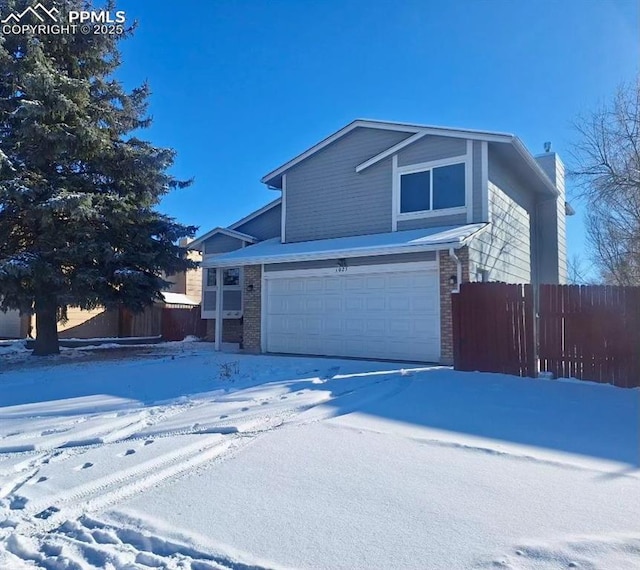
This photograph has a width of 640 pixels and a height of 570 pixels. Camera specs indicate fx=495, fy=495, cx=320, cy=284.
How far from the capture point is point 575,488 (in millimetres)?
3832

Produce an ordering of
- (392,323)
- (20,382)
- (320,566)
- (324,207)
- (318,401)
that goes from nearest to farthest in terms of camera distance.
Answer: (320,566) → (318,401) → (20,382) → (392,323) → (324,207)

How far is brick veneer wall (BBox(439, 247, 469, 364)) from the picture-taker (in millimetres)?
10898

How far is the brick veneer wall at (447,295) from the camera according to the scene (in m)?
10.9

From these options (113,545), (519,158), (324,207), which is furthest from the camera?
(324,207)

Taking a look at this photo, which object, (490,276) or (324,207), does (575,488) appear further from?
(324,207)

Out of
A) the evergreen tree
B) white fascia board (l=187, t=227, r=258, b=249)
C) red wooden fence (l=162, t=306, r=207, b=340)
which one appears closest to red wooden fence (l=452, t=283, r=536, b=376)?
the evergreen tree

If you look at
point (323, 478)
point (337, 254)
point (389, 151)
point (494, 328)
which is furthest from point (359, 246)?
point (323, 478)

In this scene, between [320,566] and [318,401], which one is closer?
[320,566]

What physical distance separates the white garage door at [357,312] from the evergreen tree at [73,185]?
12.5 ft

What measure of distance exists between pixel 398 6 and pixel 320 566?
10.5 metres

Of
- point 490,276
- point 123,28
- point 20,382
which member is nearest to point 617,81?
point 490,276

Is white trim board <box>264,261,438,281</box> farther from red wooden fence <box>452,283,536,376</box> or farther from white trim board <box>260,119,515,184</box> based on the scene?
white trim board <box>260,119,515,184</box>

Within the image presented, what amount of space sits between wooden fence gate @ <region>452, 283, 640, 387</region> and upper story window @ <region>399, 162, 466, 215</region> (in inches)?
140

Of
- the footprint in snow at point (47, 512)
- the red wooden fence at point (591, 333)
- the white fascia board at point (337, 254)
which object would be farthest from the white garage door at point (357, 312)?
the footprint in snow at point (47, 512)
